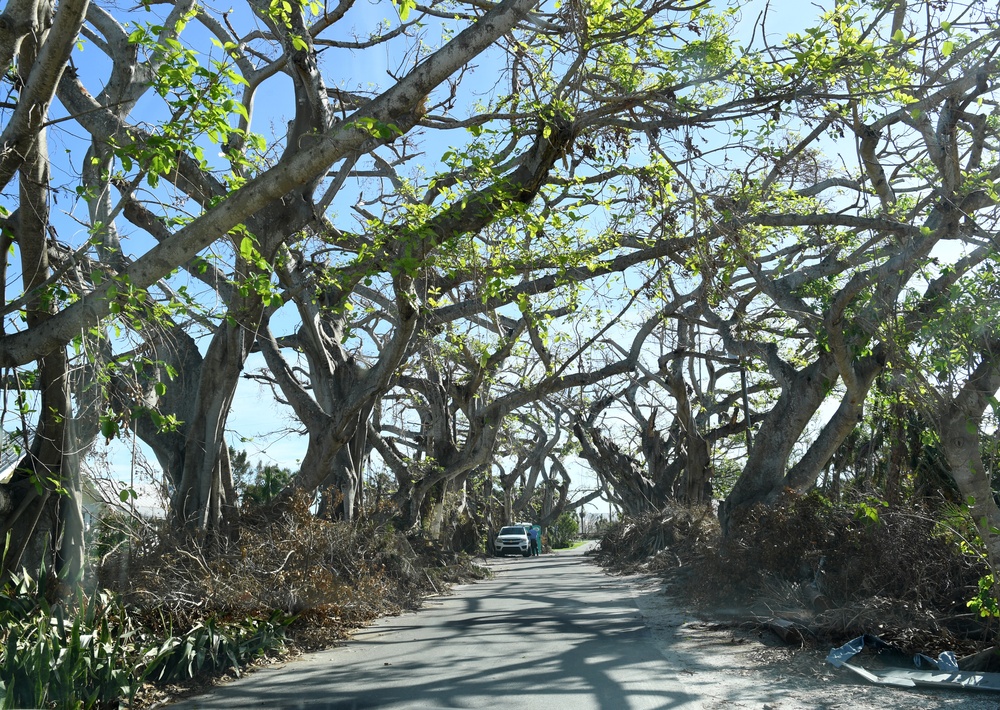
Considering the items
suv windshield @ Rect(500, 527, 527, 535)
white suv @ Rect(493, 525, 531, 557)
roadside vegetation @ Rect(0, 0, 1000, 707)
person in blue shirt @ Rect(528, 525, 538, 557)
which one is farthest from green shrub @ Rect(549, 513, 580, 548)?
roadside vegetation @ Rect(0, 0, 1000, 707)

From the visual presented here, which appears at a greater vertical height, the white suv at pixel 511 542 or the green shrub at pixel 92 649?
the white suv at pixel 511 542

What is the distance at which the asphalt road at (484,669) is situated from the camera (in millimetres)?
7133

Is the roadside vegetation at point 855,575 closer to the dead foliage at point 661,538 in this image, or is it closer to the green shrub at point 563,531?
the dead foliage at point 661,538

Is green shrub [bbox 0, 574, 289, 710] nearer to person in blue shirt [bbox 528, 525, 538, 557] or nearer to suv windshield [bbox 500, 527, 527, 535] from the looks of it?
suv windshield [bbox 500, 527, 527, 535]

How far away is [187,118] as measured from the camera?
274 inches

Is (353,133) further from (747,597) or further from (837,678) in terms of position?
(747,597)

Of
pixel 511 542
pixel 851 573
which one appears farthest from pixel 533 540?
pixel 851 573

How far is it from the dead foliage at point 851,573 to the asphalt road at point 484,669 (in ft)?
5.71

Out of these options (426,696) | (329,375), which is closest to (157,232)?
(329,375)

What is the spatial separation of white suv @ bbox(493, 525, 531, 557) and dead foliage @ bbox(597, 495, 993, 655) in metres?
24.7

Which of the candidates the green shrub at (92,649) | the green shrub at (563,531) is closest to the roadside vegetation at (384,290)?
the green shrub at (92,649)

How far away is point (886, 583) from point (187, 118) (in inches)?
342

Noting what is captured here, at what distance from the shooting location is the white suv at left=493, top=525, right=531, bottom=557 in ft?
129

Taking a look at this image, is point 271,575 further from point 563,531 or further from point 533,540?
point 563,531
